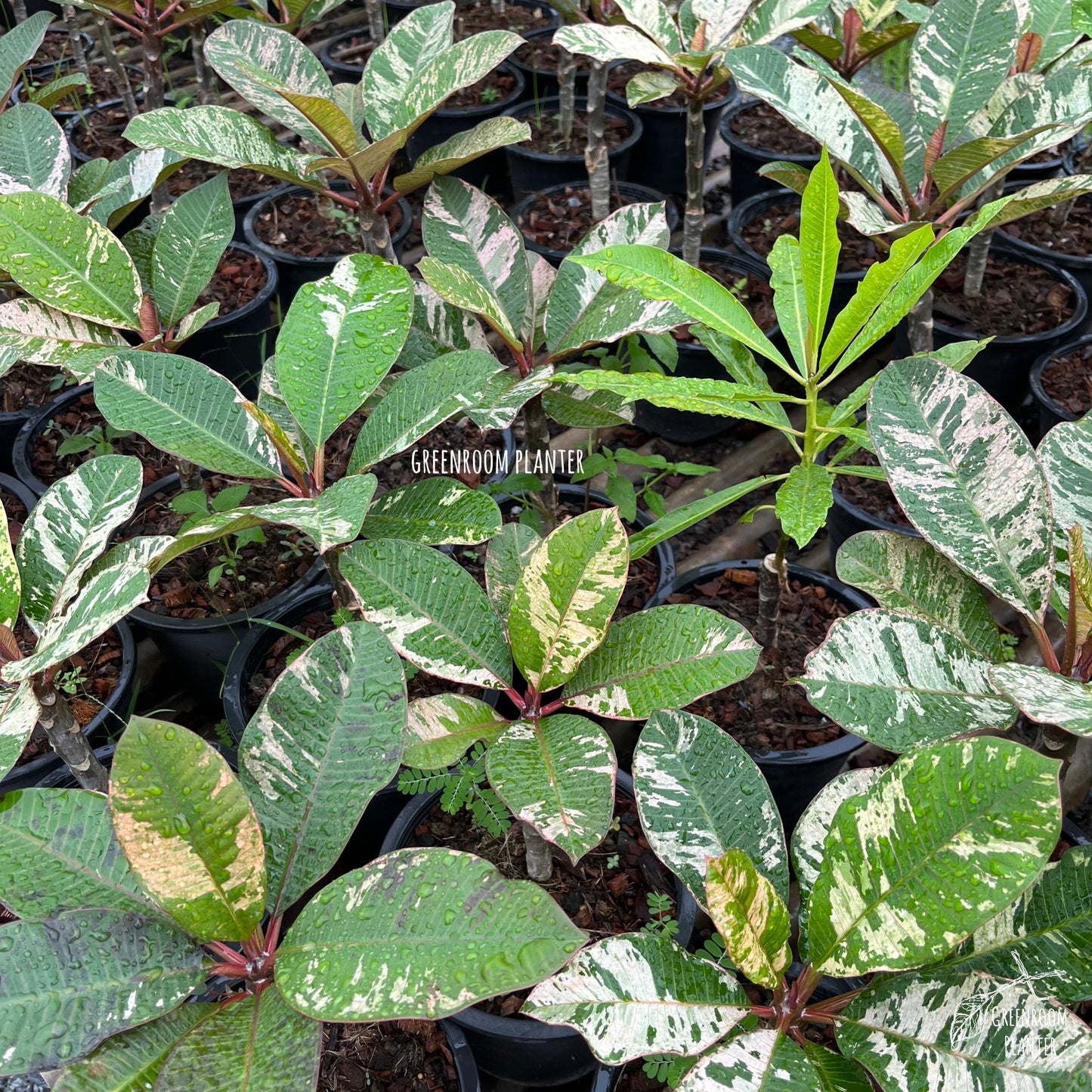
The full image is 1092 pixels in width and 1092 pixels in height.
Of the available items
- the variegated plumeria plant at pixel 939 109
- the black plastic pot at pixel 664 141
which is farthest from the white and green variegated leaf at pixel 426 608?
the black plastic pot at pixel 664 141

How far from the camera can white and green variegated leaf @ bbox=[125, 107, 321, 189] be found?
1.42 metres

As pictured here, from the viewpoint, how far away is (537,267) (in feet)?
4.95

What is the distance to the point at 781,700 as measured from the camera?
1.50 meters

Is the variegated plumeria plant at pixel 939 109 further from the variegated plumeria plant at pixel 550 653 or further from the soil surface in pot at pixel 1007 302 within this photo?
the variegated plumeria plant at pixel 550 653

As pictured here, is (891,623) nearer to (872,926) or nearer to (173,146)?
(872,926)

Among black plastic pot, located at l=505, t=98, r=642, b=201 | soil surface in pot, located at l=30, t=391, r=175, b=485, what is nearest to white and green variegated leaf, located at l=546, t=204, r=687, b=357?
soil surface in pot, located at l=30, t=391, r=175, b=485

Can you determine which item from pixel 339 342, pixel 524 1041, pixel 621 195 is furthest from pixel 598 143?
pixel 524 1041

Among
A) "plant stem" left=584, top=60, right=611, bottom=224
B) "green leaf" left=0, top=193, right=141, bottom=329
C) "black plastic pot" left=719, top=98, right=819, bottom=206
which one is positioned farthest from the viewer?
"black plastic pot" left=719, top=98, right=819, bottom=206

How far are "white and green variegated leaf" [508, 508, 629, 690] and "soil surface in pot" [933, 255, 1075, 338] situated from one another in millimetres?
1512

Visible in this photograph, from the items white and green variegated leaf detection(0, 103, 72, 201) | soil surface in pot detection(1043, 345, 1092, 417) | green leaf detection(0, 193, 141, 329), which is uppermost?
white and green variegated leaf detection(0, 103, 72, 201)

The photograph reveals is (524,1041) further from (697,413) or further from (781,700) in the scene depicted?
(697,413)

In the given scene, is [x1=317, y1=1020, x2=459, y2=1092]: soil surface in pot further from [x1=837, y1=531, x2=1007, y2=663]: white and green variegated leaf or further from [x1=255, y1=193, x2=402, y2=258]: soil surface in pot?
[x1=255, y1=193, x2=402, y2=258]: soil surface in pot

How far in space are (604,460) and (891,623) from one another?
0.72 m

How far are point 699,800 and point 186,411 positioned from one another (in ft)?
2.42
